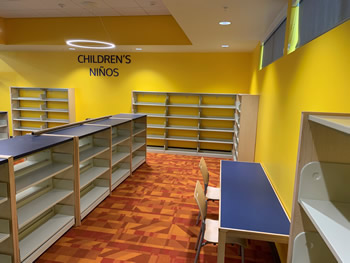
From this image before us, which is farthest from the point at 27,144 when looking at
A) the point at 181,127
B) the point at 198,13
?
the point at 181,127

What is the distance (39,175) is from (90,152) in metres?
1.14

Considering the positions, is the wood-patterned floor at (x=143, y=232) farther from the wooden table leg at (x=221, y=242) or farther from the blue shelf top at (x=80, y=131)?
the blue shelf top at (x=80, y=131)

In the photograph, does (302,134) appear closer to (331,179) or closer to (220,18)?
(331,179)

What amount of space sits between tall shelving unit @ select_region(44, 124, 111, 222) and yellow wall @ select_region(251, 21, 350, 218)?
2.59 metres

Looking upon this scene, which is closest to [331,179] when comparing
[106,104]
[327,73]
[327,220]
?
[327,220]

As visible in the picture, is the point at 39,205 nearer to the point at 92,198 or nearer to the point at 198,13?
the point at 92,198

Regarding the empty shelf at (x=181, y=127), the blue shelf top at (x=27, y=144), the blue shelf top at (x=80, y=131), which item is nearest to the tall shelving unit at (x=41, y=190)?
the blue shelf top at (x=27, y=144)

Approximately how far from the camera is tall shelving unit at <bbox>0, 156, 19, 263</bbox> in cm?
241

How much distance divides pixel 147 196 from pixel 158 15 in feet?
14.9

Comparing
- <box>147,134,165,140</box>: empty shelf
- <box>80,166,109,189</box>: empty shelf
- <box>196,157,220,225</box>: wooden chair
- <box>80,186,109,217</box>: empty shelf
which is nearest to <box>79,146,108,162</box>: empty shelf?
<box>80,166,109,189</box>: empty shelf

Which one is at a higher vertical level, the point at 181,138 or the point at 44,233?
the point at 181,138

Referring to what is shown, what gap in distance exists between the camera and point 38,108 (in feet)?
28.7

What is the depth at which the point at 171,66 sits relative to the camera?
785cm

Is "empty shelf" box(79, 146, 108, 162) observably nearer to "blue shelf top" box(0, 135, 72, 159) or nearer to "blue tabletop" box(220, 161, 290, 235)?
"blue shelf top" box(0, 135, 72, 159)
